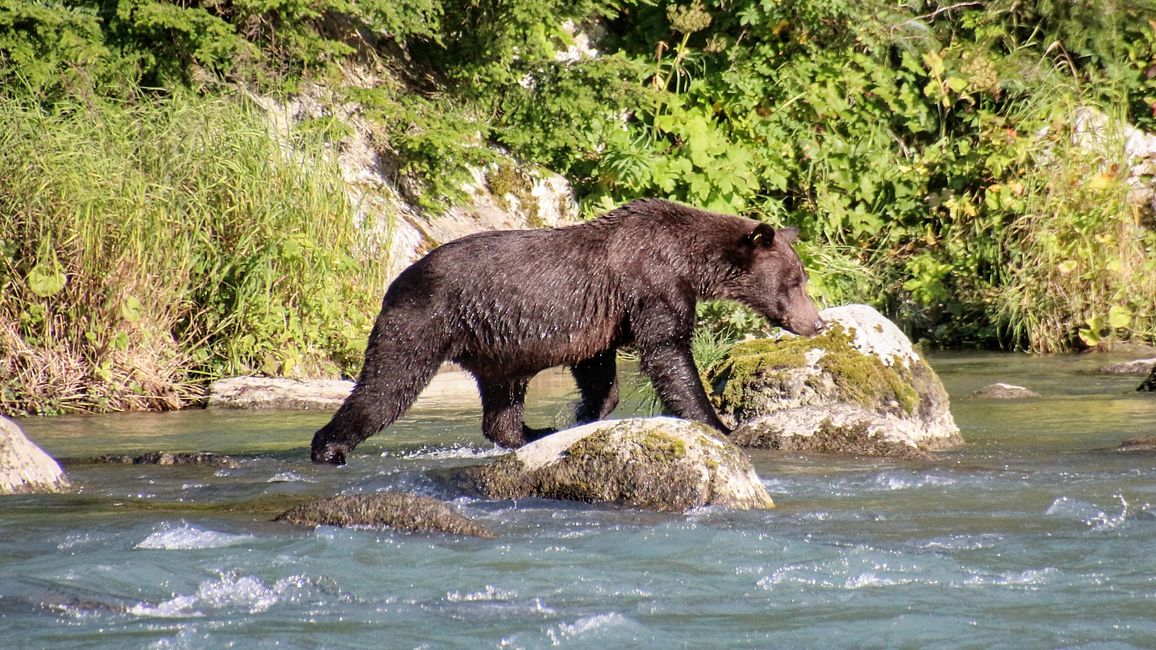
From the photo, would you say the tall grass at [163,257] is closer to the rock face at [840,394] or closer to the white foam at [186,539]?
the rock face at [840,394]

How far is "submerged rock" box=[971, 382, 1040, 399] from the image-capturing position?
1146cm

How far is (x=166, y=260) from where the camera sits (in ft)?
37.1

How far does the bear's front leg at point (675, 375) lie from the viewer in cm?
832

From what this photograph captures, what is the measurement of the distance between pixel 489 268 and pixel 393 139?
7168 millimetres

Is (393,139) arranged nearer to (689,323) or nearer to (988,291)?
(988,291)

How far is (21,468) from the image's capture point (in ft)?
24.4

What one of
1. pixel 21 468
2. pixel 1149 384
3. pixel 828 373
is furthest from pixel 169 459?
pixel 1149 384

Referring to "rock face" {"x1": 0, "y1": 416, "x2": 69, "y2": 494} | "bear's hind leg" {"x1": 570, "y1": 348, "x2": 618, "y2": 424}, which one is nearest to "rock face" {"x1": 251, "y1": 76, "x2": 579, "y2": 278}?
"bear's hind leg" {"x1": 570, "y1": 348, "x2": 618, "y2": 424}

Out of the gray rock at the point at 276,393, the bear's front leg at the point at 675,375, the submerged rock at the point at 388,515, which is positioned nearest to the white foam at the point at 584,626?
the submerged rock at the point at 388,515

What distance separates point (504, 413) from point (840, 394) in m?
2.02

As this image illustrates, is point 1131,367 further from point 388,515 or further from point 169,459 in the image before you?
point 388,515

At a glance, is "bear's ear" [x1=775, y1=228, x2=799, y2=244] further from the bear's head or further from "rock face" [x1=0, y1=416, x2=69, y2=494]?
"rock face" [x1=0, y1=416, x2=69, y2=494]

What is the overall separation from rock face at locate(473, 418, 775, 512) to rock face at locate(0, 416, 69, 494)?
7.16 feet

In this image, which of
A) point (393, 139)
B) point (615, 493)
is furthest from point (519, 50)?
point (615, 493)
